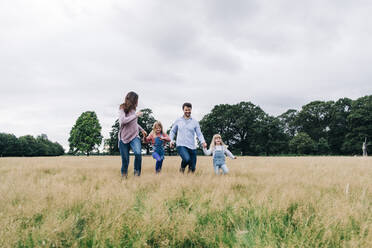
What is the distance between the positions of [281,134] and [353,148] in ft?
53.5

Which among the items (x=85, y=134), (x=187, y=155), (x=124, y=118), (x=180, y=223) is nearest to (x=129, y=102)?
(x=124, y=118)

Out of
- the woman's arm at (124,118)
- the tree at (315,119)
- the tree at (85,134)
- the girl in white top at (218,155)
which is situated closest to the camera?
the woman's arm at (124,118)

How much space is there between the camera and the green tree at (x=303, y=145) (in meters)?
48.1

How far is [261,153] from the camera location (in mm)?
50438

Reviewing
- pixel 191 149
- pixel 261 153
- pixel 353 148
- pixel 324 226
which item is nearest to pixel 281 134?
pixel 261 153

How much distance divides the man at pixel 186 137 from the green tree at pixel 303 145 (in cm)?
4963

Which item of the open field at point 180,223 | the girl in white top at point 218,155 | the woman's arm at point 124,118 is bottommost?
the open field at point 180,223

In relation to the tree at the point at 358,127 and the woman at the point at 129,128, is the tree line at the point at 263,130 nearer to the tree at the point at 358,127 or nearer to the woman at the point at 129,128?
the tree at the point at 358,127

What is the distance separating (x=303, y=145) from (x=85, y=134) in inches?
1925

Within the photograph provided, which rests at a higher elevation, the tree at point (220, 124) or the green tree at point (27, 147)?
the tree at point (220, 124)

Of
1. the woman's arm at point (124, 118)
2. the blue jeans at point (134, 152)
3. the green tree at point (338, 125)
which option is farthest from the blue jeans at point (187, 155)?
the green tree at point (338, 125)

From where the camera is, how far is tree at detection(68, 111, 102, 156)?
42006mm

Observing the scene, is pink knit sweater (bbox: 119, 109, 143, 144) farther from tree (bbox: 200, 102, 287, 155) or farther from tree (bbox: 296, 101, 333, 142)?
tree (bbox: 296, 101, 333, 142)

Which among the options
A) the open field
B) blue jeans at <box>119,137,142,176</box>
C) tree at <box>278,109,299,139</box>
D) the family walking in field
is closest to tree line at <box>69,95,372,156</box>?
tree at <box>278,109,299,139</box>
